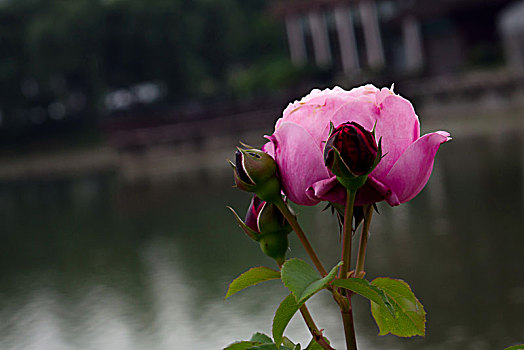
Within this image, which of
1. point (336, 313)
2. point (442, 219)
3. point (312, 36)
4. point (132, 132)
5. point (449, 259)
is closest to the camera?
point (336, 313)

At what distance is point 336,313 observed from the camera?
3.94 m

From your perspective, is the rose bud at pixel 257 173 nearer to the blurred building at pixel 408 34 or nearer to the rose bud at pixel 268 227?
the rose bud at pixel 268 227

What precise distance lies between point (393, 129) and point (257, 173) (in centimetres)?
12

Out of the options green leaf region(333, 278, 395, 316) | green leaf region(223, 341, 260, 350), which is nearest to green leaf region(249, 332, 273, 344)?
green leaf region(223, 341, 260, 350)

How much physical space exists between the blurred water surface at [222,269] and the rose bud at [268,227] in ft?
8.68

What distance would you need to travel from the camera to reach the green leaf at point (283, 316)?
0.68m

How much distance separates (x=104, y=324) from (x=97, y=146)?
23.7 metres

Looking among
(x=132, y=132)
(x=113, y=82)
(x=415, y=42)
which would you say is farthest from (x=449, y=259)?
(x=113, y=82)

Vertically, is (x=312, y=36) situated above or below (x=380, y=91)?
above

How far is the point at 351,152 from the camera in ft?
2.03

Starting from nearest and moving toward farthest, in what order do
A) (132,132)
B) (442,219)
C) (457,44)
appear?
(442,219)
(132,132)
(457,44)

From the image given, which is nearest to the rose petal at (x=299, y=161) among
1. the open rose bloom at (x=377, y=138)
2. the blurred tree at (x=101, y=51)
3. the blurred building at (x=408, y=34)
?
the open rose bloom at (x=377, y=138)

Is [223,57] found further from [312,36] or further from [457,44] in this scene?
[457,44]

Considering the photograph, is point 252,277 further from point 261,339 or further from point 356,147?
point 356,147
